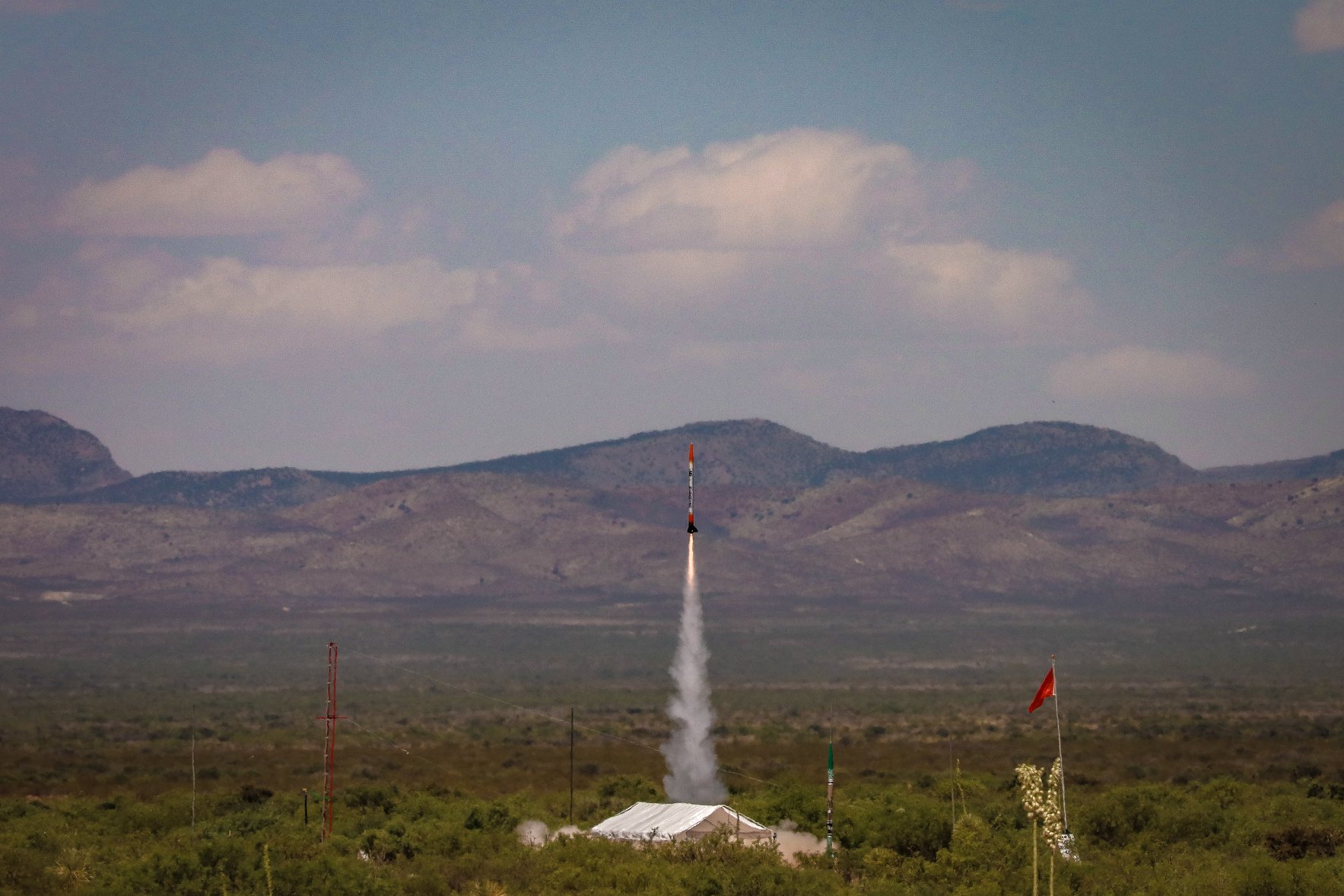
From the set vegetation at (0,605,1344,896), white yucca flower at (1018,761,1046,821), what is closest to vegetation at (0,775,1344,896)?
vegetation at (0,605,1344,896)

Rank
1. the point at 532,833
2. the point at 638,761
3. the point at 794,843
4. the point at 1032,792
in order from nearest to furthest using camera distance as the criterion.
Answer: the point at 1032,792
the point at 794,843
the point at 532,833
the point at 638,761

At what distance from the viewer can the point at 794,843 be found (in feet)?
185

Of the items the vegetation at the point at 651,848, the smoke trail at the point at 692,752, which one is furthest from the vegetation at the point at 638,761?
the smoke trail at the point at 692,752

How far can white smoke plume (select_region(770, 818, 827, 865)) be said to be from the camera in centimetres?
5325

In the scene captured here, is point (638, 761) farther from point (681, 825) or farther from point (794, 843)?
point (681, 825)

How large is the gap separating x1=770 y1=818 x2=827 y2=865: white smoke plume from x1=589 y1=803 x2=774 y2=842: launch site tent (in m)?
0.88

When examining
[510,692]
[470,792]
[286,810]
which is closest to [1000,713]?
[510,692]

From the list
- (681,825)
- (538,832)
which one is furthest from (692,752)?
(681,825)

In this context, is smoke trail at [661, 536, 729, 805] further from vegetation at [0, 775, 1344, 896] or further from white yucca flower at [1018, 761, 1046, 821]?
white yucca flower at [1018, 761, 1046, 821]

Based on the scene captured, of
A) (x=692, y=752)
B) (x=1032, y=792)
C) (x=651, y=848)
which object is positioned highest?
(x=1032, y=792)

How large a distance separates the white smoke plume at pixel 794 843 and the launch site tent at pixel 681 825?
88 cm

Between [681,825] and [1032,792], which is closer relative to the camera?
[1032,792]

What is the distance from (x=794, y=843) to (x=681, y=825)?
4.89 metres

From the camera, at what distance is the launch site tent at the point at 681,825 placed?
5225cm
